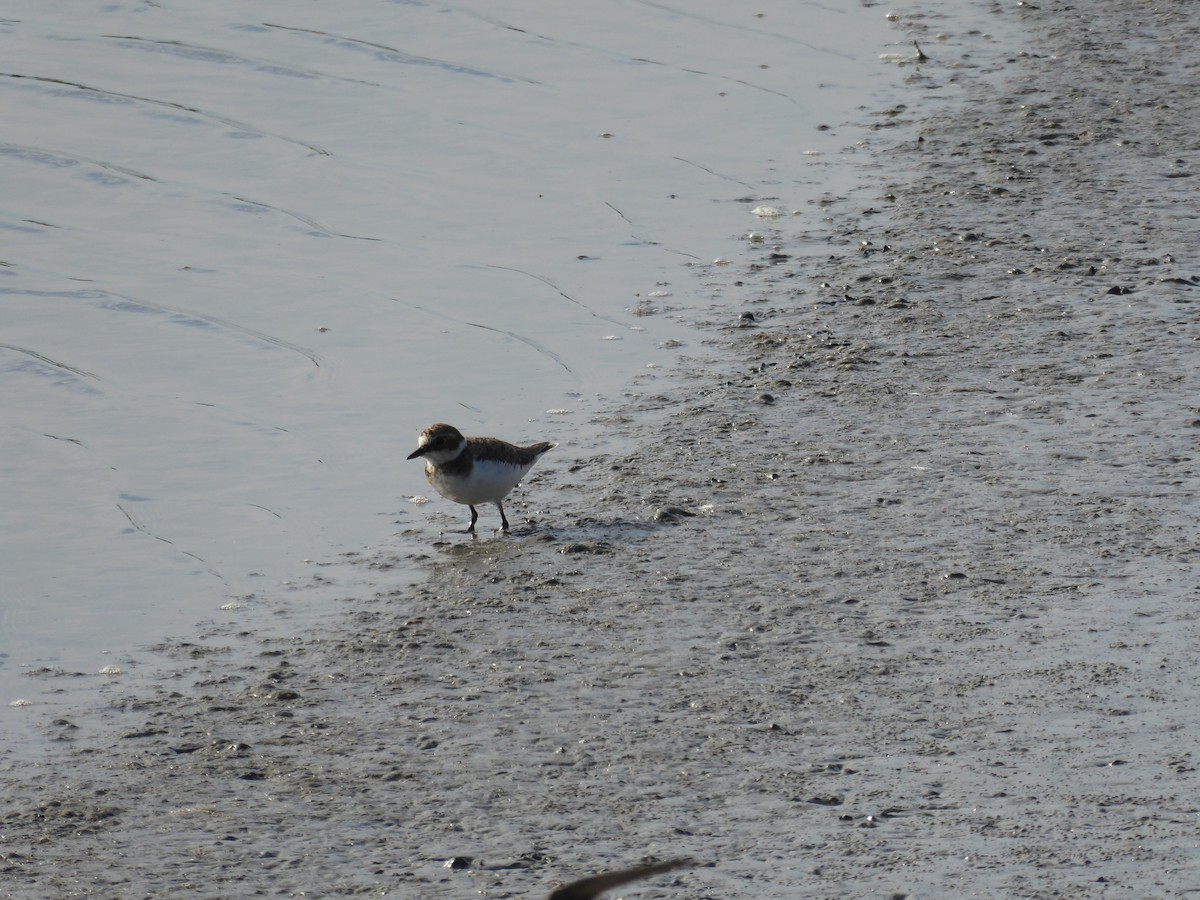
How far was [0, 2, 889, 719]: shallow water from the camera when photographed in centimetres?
860

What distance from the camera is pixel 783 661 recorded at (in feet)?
22.5

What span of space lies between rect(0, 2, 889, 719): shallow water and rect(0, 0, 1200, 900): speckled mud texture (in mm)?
633

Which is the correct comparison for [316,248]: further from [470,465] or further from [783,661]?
[783,661]

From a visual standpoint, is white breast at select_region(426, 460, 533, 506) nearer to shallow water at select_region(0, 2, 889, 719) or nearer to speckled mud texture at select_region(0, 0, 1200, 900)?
speckled mud texture at select_region(0, 0, 1200, 900)

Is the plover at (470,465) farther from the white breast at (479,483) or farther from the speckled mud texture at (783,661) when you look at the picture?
the speckled mud texture at (783,661)

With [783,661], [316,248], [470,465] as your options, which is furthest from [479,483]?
[316,248]

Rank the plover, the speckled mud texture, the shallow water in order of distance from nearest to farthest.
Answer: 1. the speckled mud texture
2. the plover
3. the shallow water

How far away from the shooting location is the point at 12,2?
17391 mm

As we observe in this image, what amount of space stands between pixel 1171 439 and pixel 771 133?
6054mm

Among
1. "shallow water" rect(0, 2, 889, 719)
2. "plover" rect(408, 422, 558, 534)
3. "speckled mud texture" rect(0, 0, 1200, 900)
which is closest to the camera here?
"speckled mud texture" rect(0, 0, 1200, 900)

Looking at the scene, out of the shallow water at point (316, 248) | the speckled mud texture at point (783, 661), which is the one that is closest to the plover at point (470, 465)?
the speckled mud texture at point (783, 661)

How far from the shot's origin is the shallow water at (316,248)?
8.60 meters

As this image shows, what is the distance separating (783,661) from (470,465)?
1999mm

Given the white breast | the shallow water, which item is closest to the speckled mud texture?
the white breast
